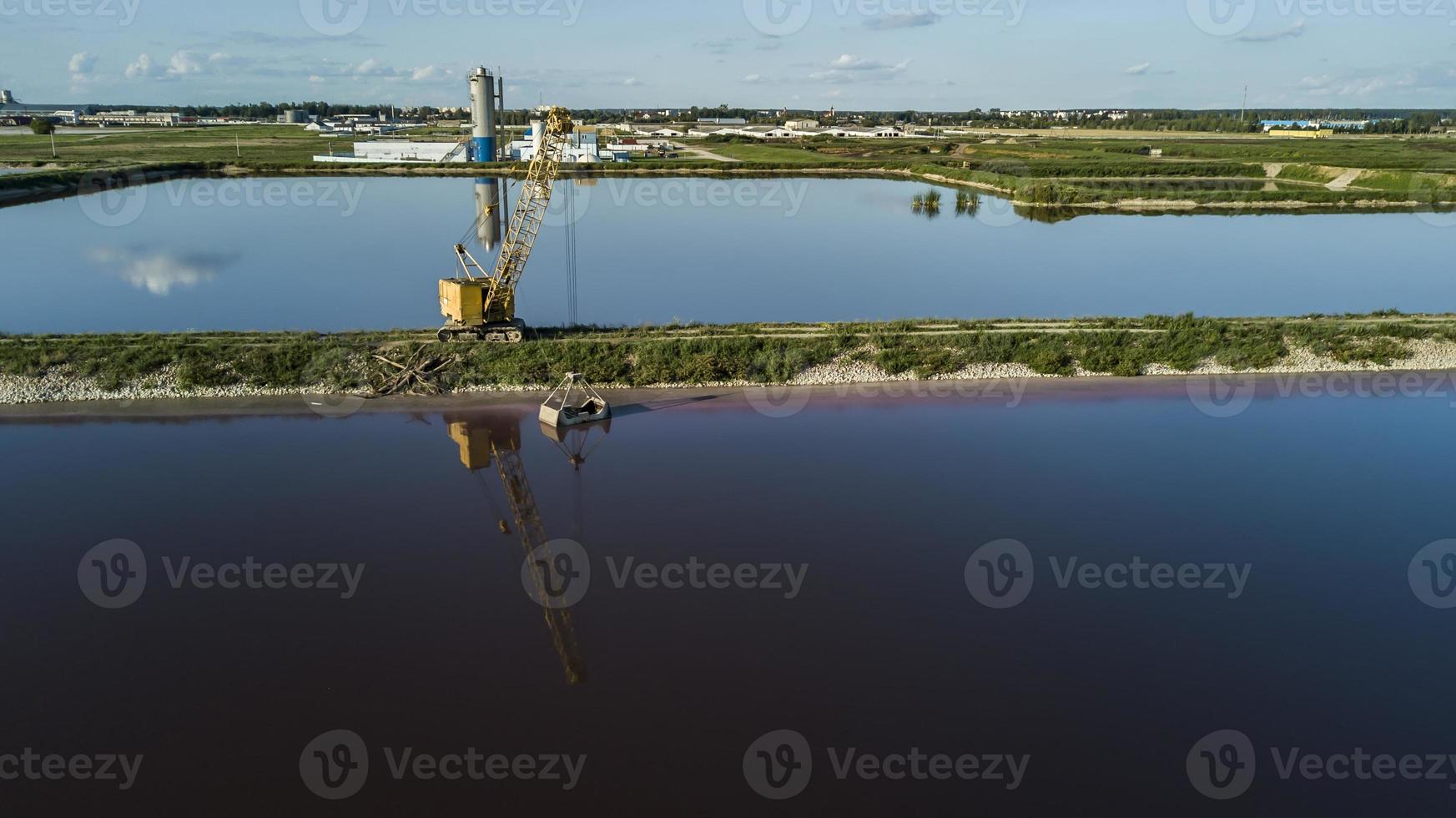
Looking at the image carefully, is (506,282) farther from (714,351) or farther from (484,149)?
(484,149)

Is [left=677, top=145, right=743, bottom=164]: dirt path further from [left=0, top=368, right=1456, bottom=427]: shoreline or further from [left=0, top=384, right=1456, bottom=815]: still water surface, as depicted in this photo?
[left=0, top=384, right=1456, bottom=815]: still water surface

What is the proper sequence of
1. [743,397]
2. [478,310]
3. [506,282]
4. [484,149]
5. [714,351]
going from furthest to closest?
[484,149]
[506,282]
[714,351]
[478,310]
[743,397]

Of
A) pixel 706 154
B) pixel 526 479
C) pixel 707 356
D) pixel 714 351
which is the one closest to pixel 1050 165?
pixel 706 154

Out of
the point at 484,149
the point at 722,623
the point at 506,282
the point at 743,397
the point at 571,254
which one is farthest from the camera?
the point at 484,149

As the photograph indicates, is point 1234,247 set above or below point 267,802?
above

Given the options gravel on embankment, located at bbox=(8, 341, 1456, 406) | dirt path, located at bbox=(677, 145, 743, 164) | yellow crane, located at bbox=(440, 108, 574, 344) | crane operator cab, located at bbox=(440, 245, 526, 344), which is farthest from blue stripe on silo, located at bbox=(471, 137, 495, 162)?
gravel on embankment, located at bbox=(8, 341, 1456, 406)

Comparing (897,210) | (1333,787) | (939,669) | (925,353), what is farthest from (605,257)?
(1333,787)

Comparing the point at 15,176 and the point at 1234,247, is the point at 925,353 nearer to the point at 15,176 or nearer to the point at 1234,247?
the point at 1234,247
